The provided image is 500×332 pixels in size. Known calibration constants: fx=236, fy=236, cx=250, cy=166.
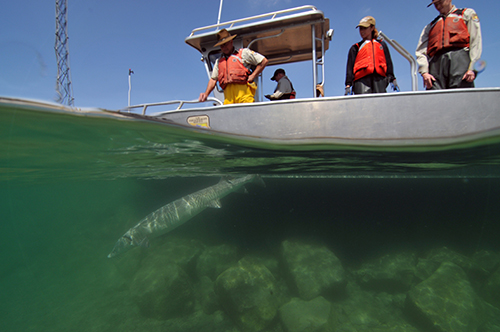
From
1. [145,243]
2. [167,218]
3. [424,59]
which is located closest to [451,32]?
[424,59]

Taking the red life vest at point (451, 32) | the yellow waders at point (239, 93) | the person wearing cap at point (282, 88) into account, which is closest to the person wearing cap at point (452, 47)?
the red life vest at point (451, 32)

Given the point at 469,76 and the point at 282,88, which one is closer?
the point at 469,76

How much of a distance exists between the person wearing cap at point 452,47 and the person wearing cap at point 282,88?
3.11 metres

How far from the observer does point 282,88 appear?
22.0 ft

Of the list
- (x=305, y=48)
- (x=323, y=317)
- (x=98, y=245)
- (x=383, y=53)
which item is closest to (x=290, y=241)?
(x=323, y=317)

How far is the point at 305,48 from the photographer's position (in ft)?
25.6

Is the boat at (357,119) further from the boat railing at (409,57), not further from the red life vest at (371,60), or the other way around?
the red life vest at (371,60)

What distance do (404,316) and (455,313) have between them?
108 centimetres

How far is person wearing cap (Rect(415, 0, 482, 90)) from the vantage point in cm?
432

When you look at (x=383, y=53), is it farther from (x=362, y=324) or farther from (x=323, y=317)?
(x=362, y=324)

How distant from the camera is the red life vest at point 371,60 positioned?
4883 millimetres

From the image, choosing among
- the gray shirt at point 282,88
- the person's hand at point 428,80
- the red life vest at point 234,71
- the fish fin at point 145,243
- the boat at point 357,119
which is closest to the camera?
the boat at point 357,119

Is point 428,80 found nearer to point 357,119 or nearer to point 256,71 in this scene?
point 357,119

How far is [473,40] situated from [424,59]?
736mm
